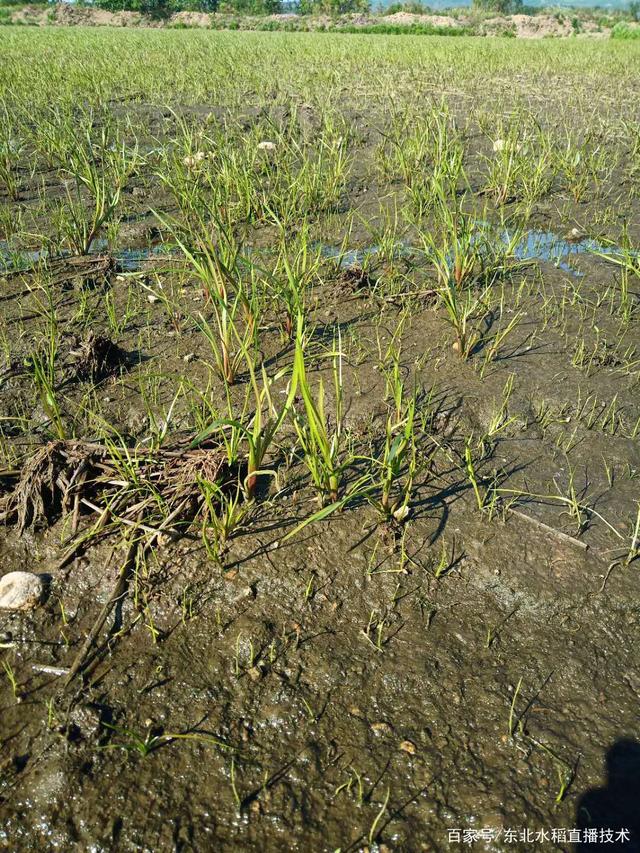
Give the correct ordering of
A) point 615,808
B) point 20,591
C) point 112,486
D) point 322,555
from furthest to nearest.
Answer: point 112,486 → point 322,555 → point 20,591 → point 615,808

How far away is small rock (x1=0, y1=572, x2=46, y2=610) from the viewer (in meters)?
1.69

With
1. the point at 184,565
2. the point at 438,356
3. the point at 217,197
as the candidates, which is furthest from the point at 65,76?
the point at 184,565

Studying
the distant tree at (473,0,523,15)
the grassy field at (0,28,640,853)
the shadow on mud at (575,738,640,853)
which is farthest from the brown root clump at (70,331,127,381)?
the distant tree at (473,0,523,15)

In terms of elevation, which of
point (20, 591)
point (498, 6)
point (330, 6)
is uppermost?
point (498, 6)

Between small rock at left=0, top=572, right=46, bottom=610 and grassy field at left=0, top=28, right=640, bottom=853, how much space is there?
3 centimetres

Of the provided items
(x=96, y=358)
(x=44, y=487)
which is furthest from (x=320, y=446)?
(x=96, y=358)

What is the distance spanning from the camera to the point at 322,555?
1.89 metres

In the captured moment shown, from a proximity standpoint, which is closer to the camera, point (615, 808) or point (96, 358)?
point (615, 808)

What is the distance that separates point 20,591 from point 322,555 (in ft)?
2.75

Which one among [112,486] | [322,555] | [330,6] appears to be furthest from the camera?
[330,6]

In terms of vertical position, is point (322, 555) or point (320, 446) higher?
point (320, 446)

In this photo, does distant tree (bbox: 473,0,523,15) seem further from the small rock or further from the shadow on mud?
the shadow on mud

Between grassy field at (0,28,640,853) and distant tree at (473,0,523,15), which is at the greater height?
distant tree at (473,0,523,15)

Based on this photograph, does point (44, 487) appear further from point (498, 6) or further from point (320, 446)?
point (498, 6)
